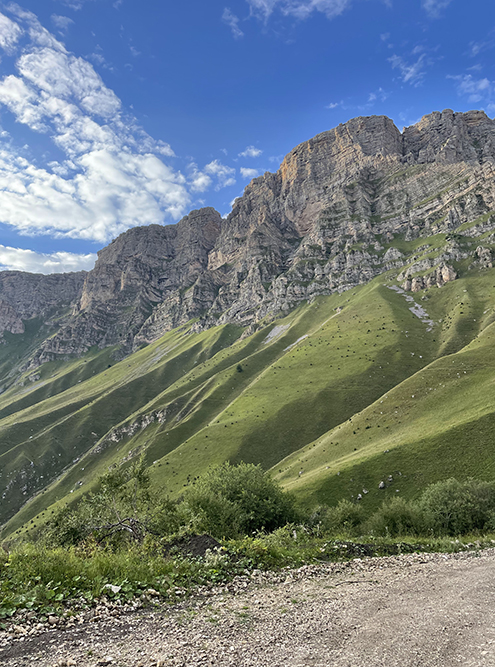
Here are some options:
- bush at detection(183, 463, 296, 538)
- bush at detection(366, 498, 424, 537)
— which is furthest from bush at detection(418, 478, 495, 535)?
bush at detection(183, 463, 296, 538)

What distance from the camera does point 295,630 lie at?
10.5 metres

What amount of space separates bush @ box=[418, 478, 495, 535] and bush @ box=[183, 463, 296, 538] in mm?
15399

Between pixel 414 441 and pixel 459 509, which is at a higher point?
pixel 459 509

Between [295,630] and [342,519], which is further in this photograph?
[342,519]

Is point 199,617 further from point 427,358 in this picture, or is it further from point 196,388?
point 196,388

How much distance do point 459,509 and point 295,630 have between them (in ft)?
106

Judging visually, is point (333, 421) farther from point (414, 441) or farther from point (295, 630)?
point (295, 630)

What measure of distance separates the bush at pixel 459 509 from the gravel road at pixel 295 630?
70.9ft

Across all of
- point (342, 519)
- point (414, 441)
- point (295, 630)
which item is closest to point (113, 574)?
point (295, 630)

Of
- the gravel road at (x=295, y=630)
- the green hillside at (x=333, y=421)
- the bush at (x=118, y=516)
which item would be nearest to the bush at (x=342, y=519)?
the green hillside at (x=333, y=421)

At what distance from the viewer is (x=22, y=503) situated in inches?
5915

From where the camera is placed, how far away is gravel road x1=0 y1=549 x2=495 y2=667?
8.59 m

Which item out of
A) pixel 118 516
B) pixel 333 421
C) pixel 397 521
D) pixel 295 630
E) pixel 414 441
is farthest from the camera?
pixel 333 421

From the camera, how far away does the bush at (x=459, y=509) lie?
32.3m
